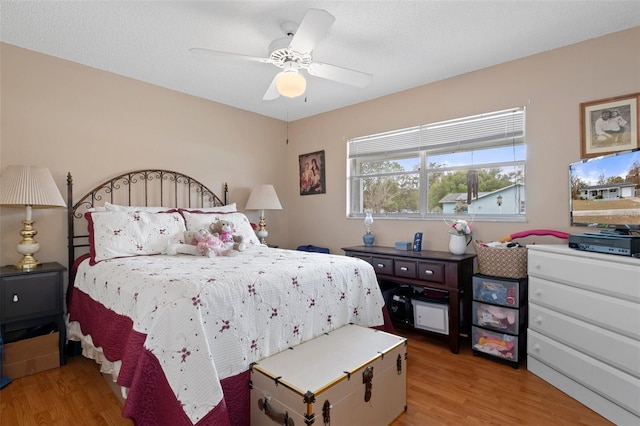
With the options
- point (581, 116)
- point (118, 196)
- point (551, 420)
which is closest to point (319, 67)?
point (581, 116)

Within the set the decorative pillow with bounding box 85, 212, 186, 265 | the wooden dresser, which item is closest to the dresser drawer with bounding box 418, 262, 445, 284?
the wooden dresser

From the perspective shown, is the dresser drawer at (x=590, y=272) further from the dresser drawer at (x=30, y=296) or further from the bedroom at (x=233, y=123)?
the dresser drawer at (x=30, y=296)

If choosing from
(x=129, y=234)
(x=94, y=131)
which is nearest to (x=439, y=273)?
(x=129, y=234)

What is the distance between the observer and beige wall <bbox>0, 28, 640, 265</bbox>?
2512 millimetres

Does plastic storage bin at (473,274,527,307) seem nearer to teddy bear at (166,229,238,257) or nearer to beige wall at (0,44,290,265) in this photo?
teddy bear at (166,229,238,257)

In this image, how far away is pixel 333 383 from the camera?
4.71 feet

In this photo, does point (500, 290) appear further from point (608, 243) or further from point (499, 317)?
point (608, 243)

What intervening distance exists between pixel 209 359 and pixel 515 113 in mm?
2971

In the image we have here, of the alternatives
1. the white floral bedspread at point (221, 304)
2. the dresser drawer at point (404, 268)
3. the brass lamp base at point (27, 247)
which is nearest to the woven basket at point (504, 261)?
the dresser drawer at point (404, 268)

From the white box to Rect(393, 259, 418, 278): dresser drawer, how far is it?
0.79 ft

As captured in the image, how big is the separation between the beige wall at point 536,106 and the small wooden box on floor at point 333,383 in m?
1.68

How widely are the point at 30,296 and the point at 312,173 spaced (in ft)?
9.95

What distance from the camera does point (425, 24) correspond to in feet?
7.38

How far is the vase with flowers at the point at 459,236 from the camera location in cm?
290
